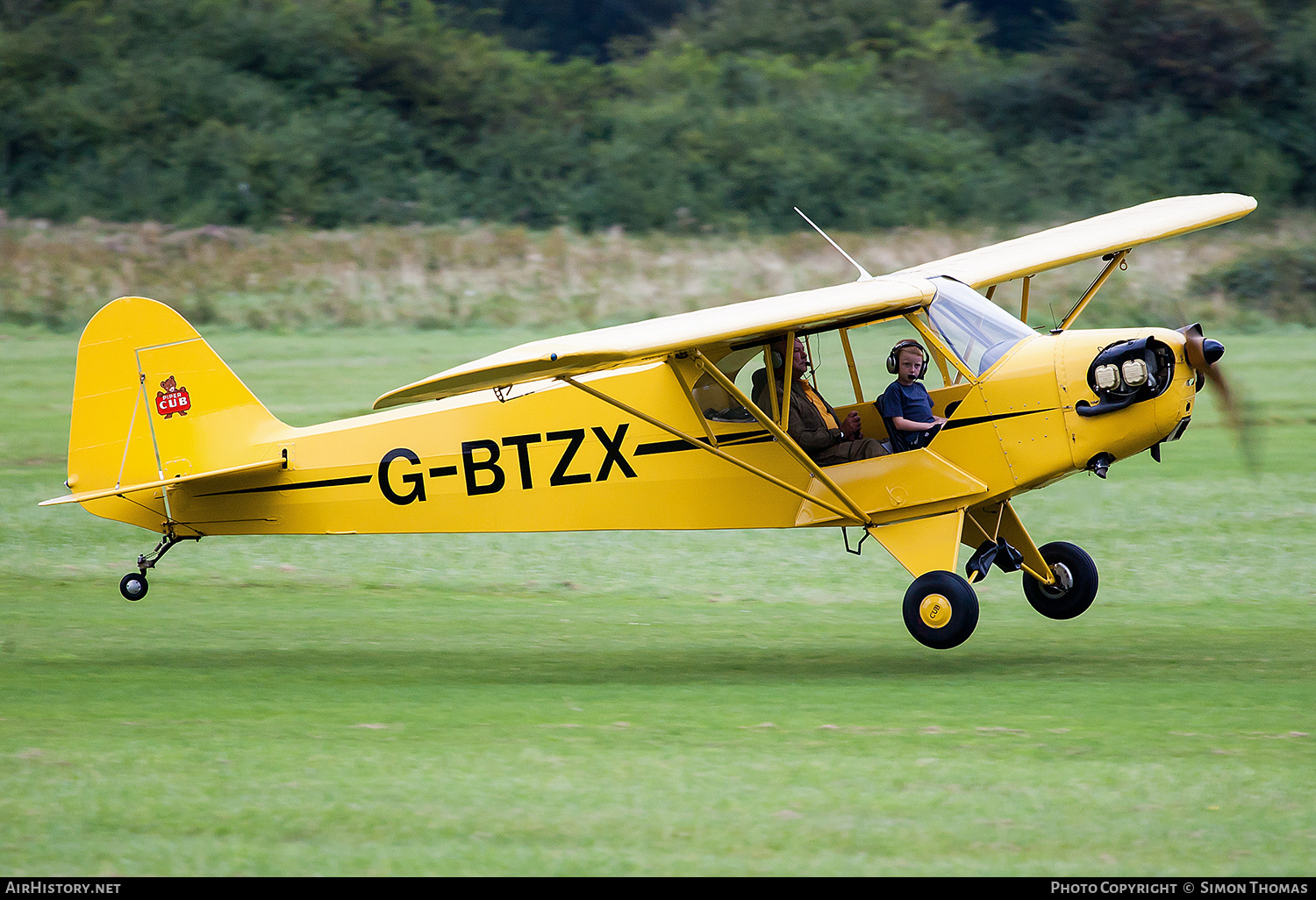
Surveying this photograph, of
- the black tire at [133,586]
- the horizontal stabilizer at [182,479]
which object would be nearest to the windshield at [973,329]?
the horizontal stabilizer at [182,479]

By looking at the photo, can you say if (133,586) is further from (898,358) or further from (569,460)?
(898,358)

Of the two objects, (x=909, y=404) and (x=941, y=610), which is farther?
(x=909, y=404)

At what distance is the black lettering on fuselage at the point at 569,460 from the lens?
1053 cm

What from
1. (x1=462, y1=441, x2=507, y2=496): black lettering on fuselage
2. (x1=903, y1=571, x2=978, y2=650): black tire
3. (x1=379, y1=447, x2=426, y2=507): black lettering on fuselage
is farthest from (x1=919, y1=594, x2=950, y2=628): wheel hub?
(x1=379, y1=447, x2=426, y2=507): black lettering on fuselage

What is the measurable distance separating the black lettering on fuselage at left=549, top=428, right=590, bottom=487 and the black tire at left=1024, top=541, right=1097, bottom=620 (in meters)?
3.31

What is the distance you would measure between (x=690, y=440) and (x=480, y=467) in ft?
5.36

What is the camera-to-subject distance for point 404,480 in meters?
10.8

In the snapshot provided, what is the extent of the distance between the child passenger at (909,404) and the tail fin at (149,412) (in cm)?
444

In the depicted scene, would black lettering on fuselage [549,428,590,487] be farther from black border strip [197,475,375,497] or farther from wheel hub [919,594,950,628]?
wheel hub [919,594,950,628]

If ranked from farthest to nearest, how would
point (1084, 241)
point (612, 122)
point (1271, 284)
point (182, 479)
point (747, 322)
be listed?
point (612, 122) < point (1271, 284) < point (1084, 241) < point (182, 479) < point (747, 322)

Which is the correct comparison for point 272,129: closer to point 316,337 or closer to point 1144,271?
point 316,337

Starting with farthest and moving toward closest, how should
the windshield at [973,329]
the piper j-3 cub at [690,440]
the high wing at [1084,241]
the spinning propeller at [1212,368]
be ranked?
the high wing at [1084,241] < the windshield at [973,329] < the piper j-3 cub at [690,440] < the spinning propeller at [1212,368]

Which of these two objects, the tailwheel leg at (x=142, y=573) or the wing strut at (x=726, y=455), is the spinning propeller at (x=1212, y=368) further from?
the tailwheel leg at (x=142, y=573)

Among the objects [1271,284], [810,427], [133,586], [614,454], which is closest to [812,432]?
[810,427]
